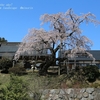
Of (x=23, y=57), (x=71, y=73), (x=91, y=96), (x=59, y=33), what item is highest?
(x=59, y=33)

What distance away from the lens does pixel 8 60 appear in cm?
2170

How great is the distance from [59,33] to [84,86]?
582 centimetres

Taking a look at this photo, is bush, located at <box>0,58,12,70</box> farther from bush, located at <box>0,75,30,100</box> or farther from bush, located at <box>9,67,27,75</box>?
bush, located at <box>0,75,30,100</box>

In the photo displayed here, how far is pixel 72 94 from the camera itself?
1402cm

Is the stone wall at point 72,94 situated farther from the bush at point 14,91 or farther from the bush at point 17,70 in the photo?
the bush at point 17,70

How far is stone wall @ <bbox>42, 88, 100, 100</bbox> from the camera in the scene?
13922 mm

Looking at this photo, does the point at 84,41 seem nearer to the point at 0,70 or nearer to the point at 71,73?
the point at 71,73

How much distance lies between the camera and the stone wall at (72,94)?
13.9m

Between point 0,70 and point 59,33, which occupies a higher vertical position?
point 59,33

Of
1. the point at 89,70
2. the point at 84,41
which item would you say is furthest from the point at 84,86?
the point at 84,41

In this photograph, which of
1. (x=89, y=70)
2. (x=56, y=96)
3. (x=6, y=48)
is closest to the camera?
(x=56, y=96)

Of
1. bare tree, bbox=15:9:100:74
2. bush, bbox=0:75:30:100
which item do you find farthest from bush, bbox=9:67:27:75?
bush, bbox=0:75:30:100

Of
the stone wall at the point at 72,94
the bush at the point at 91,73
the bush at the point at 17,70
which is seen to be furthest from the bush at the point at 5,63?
the stone wall at the point at 72,94

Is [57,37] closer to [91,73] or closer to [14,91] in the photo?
[91,73]
